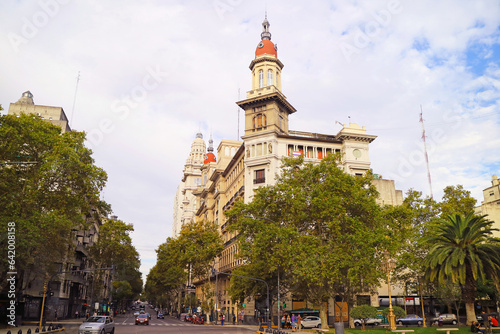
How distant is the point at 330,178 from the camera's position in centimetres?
3816

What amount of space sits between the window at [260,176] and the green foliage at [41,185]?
26067 millimetres

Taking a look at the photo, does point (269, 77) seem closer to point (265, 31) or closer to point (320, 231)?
point (265, 31)

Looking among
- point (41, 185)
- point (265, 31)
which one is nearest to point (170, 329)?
point (41, 185)

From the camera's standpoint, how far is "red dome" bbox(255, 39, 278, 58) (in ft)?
220

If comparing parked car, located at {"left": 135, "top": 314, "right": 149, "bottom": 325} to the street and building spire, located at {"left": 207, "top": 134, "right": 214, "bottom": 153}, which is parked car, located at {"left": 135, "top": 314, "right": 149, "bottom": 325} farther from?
building spire, located at {"left": 207, "top": 134, "right": 214, "bottom": 153}

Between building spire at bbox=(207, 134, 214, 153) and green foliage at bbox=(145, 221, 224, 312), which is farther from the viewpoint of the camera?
building spire at bbox=(207, 134, 214, 153)

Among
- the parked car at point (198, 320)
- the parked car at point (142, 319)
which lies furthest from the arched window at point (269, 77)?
the parked car at point (198, 320)

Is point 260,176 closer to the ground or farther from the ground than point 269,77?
closer to the ground

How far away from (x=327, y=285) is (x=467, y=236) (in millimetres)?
13487

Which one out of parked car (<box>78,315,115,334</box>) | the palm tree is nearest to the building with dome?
the palm tree

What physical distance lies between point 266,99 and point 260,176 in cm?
1241

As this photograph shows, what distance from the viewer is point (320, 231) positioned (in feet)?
132

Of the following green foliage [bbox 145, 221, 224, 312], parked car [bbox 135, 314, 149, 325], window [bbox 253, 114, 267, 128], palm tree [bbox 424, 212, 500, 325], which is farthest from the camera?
green foliage [bbox 145, 221, 224, 312]

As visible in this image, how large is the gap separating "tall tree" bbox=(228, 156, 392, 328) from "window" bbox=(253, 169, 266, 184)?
56.9 feet
